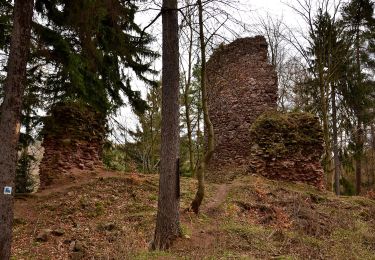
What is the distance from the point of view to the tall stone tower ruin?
51.5ft

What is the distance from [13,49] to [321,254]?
6.90m

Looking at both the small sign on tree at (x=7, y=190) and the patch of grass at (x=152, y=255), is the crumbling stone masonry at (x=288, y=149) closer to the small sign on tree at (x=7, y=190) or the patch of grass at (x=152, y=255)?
the patch of grass at (x=152, y=255)

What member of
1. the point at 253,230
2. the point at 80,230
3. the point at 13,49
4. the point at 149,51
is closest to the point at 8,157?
the point at 13,49

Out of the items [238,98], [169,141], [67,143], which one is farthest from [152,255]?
[238,98]

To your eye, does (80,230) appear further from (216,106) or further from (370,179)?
(370,179)

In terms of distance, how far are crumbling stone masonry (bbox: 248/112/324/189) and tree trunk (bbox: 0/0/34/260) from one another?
9416 millimetres

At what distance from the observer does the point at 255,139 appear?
1388cm

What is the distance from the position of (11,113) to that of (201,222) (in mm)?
4952

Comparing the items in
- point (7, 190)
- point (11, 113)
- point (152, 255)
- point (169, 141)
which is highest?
point (11, 113)

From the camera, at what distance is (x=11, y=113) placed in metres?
6.32

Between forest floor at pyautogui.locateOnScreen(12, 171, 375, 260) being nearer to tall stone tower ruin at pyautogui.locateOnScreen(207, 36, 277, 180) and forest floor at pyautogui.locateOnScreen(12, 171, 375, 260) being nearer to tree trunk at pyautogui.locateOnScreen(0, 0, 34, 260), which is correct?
tree trunk at pyautogui.locateOnScreen(0, 0, 34, 260)

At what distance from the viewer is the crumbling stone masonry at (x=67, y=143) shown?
11.7 m

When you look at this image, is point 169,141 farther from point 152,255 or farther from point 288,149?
point 288,149

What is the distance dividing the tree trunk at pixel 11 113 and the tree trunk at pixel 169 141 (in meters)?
2.67
